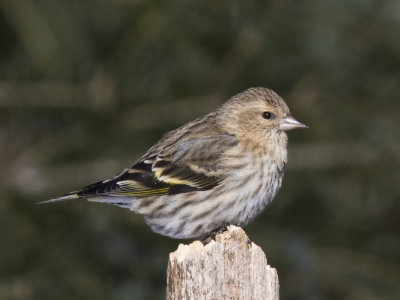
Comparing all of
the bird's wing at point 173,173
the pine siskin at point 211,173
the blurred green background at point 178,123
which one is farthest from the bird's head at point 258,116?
the blurred green background at point 178,123

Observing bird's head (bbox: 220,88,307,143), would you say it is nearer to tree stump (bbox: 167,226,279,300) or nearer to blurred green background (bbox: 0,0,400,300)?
blurred green background (bbox: 0,0,400,300)

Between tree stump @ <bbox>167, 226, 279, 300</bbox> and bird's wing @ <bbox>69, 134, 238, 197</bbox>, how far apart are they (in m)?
1.64

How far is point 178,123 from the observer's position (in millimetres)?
7648

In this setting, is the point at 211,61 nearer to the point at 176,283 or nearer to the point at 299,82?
the point at 299,82

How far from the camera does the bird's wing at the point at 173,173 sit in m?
5.45

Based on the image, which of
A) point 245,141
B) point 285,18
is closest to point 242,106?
point 245,141

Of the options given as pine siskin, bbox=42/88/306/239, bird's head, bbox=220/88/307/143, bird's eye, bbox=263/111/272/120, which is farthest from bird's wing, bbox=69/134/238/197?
bird's eye, bbox=263/111/272/120

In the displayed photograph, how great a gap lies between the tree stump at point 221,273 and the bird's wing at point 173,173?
64.5 inches

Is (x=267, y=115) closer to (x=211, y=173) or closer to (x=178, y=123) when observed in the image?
(x=211, y=173)

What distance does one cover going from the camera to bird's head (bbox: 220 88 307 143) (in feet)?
18.7

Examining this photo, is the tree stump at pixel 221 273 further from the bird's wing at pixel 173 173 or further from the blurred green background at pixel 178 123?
the blurred green background at pixel 178 123

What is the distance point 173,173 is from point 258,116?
733 millimetres

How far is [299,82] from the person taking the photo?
7.85 m

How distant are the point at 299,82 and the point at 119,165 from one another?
186 cm
